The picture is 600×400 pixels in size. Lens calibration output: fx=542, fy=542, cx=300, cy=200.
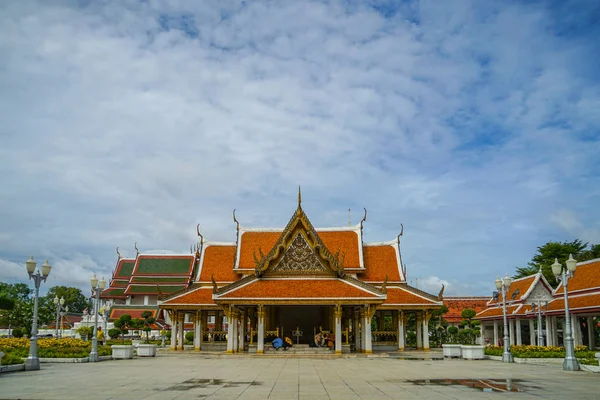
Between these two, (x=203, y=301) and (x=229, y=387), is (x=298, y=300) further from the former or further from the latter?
(x=229, y=387)

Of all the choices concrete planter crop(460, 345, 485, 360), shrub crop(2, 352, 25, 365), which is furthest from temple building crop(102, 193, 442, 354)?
shrub crop(2, 352, 25, 365)

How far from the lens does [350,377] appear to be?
48.5 feet

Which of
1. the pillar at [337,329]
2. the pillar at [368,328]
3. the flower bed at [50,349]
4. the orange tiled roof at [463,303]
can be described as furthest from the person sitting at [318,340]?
the orange tiled roof at [463,303]

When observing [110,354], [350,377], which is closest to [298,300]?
[110,354]

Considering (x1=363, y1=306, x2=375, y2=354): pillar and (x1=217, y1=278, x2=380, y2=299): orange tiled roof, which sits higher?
(x1=217, y1=278, x2=380, y2=299): orange tiled roof

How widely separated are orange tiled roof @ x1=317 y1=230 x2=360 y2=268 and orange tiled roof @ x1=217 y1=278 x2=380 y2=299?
535 centimetres

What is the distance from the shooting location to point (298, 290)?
26.8 metres

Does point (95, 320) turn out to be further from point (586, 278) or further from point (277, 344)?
point (586, 278)

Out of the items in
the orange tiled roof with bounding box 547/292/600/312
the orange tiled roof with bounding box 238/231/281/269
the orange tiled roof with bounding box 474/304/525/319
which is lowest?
the orange tiled roof with bounding box 474/304/525/319

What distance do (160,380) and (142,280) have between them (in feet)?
145

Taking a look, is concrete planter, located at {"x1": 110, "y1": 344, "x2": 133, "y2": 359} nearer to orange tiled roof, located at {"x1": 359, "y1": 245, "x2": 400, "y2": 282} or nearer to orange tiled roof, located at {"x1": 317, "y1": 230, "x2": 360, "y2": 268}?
orange tiled roof, located at {"x1": 317, "y1": 230, "x2": 360, "y2": 268}

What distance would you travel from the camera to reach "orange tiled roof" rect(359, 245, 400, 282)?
33125 mm

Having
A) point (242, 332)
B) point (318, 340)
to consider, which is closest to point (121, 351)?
point (242, 332)

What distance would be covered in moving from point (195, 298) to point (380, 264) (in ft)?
38.0
